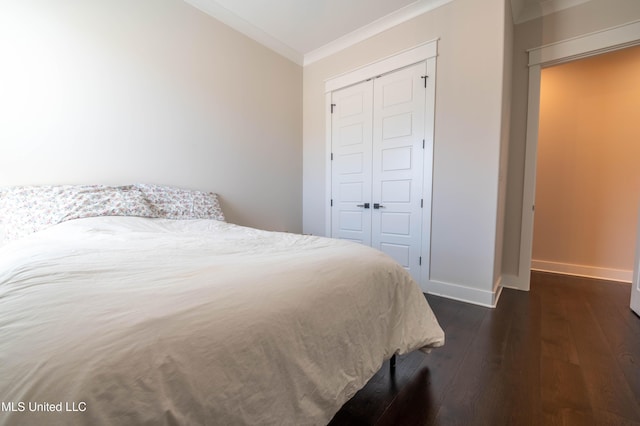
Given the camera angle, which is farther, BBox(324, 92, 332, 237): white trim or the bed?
BBox(324, 92, 332, 237): white trim

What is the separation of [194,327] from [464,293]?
2475 millimetres

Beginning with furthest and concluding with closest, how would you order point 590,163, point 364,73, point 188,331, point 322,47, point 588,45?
point 322,47 < point 590,163 < point 364,73 < point 588,45 < point 188,331

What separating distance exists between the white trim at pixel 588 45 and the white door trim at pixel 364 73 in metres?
1.07

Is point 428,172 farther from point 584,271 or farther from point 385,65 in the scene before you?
point 584,271

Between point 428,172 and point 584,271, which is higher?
point 428,172

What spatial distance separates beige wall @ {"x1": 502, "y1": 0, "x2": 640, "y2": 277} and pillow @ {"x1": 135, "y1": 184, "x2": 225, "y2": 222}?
2981mm

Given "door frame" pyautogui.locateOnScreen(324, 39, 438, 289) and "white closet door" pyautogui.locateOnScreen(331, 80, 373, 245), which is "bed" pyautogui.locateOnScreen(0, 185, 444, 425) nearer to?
"door frame" pyautogui.locateOnScreen(324, 39, 438, 289)

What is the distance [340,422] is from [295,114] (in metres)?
3.35

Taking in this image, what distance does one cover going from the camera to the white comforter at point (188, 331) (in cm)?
43

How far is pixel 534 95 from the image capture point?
2594mm

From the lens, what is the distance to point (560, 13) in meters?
2.46

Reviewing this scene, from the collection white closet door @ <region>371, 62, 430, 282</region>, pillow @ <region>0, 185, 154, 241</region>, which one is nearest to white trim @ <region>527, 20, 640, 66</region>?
white closet door @ <region>371, 62, 430, 282</region>

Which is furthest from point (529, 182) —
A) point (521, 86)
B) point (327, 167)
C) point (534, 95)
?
point (327, 167)

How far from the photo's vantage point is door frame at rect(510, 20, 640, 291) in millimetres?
2312
